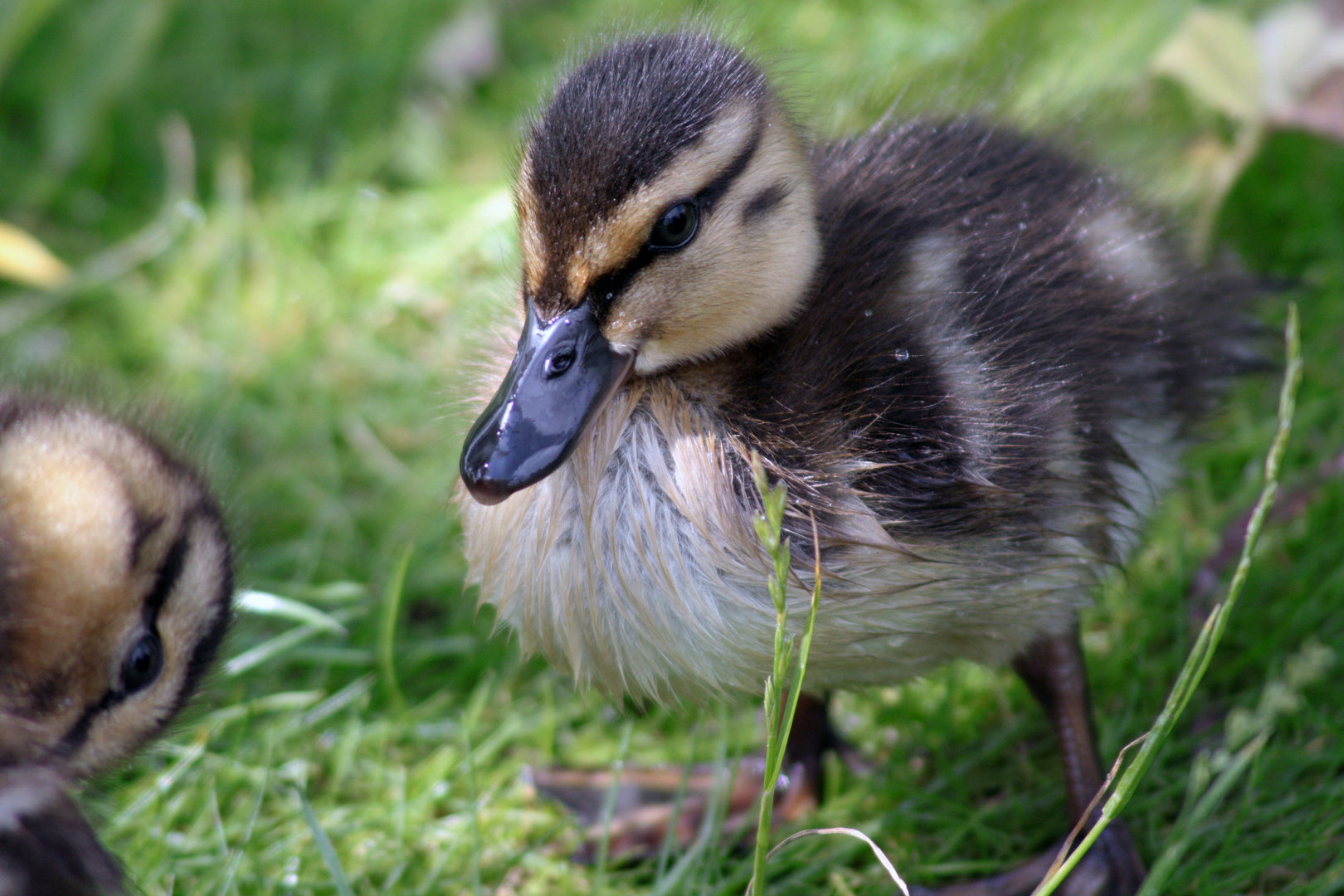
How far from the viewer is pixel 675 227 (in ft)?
4.59

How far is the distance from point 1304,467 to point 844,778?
100cm

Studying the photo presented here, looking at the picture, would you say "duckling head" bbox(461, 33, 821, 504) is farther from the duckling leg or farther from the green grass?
the duckling leg

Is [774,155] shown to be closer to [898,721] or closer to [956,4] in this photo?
[898,721]

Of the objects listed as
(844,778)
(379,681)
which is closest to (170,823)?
(379,681)

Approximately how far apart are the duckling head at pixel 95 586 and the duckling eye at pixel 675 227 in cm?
65

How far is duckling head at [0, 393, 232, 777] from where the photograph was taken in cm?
130

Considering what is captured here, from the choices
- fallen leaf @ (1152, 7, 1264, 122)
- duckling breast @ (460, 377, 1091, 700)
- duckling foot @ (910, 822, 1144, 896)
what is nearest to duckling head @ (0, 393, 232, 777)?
duckling breast @ (460, 377, 1091, 700)

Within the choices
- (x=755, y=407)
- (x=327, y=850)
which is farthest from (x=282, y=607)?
(x=755, y=407)

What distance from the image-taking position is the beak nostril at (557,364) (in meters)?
1.39

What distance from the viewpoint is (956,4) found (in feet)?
11.1

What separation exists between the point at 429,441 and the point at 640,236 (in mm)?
1210

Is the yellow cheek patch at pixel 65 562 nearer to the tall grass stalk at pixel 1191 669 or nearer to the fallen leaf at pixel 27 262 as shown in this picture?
the tall grass stalk at pixel 1191 669

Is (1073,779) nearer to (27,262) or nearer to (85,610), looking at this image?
(85,610)

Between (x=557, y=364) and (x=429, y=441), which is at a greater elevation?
(x=557, y=364)
